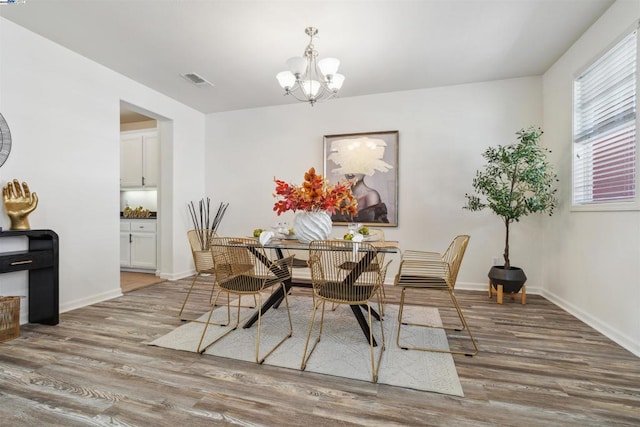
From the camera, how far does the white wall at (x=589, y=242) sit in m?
2.44

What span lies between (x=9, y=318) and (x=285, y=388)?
2.41 meters

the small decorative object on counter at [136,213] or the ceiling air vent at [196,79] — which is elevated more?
the ceiling air vent at [196,79]

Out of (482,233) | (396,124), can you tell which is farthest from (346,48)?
(482,233)

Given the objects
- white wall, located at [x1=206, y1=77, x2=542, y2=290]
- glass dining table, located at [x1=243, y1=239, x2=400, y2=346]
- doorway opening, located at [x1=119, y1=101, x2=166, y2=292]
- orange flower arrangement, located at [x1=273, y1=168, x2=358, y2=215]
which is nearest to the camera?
glass dining table, located at [x1=243, y1=239, x2=400, y2=346]

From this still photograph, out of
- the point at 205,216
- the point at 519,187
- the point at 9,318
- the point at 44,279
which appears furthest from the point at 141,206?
the point at 519,187

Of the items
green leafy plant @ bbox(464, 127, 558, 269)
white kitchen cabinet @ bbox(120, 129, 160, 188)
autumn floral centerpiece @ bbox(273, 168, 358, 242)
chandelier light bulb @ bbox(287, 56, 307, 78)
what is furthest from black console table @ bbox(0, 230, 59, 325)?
green leafy plant @ bbox(464, 127, 558, 269)

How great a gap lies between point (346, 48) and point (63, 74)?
9.92 feet

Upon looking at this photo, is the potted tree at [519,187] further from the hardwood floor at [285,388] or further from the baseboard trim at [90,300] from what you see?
the baseboard trim at [90,300]

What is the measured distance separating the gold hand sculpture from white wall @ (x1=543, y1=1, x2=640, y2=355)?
5.14 metres

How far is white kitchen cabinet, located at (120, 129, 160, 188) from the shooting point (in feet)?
17.7

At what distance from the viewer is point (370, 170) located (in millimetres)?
4625

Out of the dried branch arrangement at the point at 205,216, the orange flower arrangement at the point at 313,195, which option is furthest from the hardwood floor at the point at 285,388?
the dried branch arrangement at the point at 205,216

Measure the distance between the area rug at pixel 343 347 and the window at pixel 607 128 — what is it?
76.5 inches

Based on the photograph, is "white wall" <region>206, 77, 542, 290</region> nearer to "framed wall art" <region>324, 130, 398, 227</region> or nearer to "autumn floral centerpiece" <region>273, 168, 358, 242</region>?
"framed wall art" <region>324, 130, 398, 227</region>
